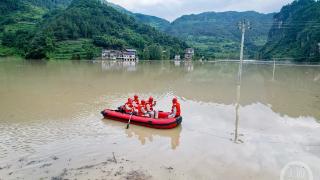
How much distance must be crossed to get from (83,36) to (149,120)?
109088mm

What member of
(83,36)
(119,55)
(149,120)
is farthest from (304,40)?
(149,120)

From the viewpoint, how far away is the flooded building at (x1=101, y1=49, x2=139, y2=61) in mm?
104938

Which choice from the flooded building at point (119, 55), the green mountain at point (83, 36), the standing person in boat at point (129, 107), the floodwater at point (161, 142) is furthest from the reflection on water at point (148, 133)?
the flooded building at point (119, 55)

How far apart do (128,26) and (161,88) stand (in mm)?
123633

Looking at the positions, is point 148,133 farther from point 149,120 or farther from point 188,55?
point 188,55

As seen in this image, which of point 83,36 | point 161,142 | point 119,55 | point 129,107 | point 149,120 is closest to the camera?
point 161,142

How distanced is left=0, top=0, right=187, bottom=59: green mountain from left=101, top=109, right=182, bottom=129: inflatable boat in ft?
271

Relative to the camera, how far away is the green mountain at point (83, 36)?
9762 cm

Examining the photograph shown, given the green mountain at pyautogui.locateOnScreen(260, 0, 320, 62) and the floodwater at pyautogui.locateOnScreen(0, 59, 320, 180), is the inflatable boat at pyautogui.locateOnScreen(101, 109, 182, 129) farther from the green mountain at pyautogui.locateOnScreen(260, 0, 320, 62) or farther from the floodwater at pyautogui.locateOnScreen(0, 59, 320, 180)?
the green mountain at pyautogui.locateOnScreen(260, 0, 320, 62)

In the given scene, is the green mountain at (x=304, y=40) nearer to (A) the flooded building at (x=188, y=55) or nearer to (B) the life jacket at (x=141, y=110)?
(A) the flooded building at (x=188, y=55)

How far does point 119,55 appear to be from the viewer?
108m

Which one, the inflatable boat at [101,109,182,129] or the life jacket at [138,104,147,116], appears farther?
the life jacket at [138,104,147,116]

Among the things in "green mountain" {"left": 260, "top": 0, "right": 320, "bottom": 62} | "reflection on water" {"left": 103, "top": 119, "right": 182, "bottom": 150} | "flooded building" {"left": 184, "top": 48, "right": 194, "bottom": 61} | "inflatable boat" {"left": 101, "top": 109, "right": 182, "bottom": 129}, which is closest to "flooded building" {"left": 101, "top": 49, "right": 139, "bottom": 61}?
"flooded building" {"left": 184, "top": 48, "right": 194, "bottom": 61}

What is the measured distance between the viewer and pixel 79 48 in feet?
338
